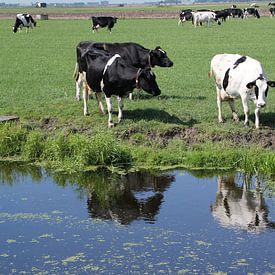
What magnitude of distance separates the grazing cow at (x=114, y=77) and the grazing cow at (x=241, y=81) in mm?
1232

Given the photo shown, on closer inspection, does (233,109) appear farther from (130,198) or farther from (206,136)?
(130,198)

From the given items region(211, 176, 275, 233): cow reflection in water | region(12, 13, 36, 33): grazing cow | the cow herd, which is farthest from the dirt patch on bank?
region(12, 13, 36, 33): grazing cow

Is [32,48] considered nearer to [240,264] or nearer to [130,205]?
[130,205]

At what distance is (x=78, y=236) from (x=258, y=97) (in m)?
5.33

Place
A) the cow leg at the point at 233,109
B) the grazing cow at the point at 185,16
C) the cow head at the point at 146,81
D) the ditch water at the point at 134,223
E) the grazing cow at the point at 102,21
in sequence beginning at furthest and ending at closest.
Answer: the grazing cow at the point at 185,16, the grazing cow at the point at 102,21, the cow leg at the point at 233,109, the cow head at the point at 146,81, the ditch water at the point at 134,223

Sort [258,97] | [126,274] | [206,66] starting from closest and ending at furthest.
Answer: [126,274]
[258,97]
[206,66]

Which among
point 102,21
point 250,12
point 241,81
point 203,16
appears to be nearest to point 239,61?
point 241,81

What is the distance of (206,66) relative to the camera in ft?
72.8

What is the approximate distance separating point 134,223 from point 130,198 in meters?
1.16

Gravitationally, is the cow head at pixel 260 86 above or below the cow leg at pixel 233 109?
above

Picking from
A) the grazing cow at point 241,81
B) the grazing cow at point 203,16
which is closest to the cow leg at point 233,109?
the grazing cow at point 241,81

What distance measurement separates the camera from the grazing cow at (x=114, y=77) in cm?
1329

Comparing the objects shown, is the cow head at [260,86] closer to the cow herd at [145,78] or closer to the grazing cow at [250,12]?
the cow herd at [145,78]

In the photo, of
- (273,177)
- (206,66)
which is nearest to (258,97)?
(273,177)
